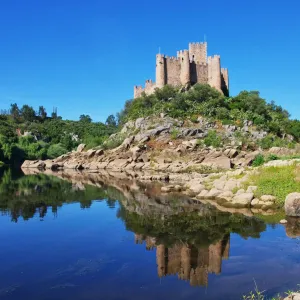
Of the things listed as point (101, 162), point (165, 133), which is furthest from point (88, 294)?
Result: point (101, 162)

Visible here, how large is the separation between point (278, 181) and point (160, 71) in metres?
42.0

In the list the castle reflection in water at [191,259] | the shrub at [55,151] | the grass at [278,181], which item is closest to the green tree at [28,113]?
the shrub at [55,151]

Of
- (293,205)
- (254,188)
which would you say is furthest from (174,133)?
(293,205)

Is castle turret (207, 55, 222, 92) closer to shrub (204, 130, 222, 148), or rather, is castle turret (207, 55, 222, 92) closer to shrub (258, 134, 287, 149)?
shrub (204, 130, 222, 148)

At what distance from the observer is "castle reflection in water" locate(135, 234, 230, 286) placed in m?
10.0

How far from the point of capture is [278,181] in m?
19.6

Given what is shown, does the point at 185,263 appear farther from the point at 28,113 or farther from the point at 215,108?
the point at 28,113

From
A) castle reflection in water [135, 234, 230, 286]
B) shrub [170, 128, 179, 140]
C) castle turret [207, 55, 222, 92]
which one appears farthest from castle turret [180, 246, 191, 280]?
castle turret [207, 55, 222, 92]

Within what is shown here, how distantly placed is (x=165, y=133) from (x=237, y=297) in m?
44.3

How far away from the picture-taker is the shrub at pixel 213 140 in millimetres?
48425

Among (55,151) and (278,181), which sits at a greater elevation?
(55,151)

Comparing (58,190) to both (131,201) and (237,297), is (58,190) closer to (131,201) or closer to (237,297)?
(131,201)

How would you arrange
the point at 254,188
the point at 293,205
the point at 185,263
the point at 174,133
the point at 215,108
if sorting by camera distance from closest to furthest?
the point at 185,263
the point at 293,205
the point at 254,188
the point at 174,133
the point at 215,108

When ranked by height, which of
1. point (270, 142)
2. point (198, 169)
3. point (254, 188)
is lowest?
point (254, 188)
